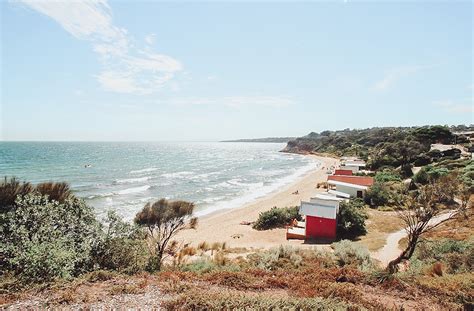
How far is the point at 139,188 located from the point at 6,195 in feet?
114

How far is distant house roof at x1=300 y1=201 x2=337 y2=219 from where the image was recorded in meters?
20.3

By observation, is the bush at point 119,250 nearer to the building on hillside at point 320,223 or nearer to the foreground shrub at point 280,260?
the foreground shrub at point 280,260

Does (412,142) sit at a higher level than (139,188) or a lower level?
higher

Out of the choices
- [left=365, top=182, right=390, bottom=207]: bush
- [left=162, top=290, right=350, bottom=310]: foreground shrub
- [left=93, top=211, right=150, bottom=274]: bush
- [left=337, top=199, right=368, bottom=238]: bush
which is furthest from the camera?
[left=365, top=182, right=390, bottom=207]: bush

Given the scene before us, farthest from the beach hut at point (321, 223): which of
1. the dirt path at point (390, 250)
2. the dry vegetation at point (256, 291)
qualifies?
the dry vegetation at point (256, 291)

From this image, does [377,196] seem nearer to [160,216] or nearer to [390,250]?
[390,250]

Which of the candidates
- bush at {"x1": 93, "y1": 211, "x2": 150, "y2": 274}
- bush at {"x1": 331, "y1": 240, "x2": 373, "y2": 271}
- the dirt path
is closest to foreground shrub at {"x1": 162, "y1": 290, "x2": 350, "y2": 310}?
bush at {"x1": 93, "y1": 211, "x2": 150, "y2": 274}

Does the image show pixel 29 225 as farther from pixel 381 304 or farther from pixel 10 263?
pixel 381 304

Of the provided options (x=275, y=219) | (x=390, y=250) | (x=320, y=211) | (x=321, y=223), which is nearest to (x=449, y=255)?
(x=390, y=250)

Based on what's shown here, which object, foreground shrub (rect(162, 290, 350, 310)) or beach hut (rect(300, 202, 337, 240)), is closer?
foreground shrub (rect(162, 290, 350, 310))

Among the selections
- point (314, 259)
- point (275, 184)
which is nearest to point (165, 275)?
point (314, 259)

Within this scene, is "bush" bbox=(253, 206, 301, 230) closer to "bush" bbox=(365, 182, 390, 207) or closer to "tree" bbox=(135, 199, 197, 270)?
"bush" bbox=(365, 182, 390, 207)

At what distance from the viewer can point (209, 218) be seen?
29.6 m

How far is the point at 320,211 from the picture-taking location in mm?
20500
